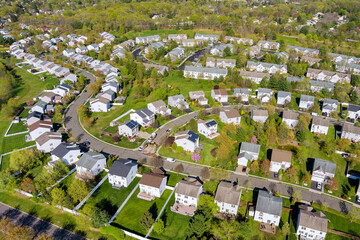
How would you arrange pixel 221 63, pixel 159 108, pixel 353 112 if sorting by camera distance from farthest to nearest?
pixel 221 63
pixel 159 108
pixel 353 112

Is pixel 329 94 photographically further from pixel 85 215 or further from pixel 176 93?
pixel 85 215

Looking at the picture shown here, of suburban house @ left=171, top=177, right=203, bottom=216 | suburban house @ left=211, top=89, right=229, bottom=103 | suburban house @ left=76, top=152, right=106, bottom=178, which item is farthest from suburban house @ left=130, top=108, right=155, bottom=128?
suburban house @ left=171, top=177, right=203, bottom=216

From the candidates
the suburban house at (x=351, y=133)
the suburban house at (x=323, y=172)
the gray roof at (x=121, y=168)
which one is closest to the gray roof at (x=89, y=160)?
the gray roof at (x=121, y=168)

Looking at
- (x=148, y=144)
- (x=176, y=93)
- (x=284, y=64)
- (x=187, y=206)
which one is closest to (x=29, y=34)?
(x=176, y=93)

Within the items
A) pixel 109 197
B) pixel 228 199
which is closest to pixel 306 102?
pixel 228 199

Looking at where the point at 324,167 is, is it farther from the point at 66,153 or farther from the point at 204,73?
the point at 204,73

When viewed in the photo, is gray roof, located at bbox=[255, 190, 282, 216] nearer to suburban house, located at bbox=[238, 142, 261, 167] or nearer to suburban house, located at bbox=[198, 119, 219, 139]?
suburban house, located at bbox=[238, 142, 261, 167]

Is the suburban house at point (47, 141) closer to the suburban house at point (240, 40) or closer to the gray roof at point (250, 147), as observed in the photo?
the gray roof at point (250, 147)

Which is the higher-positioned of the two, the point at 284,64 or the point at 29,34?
the point at 29,34
